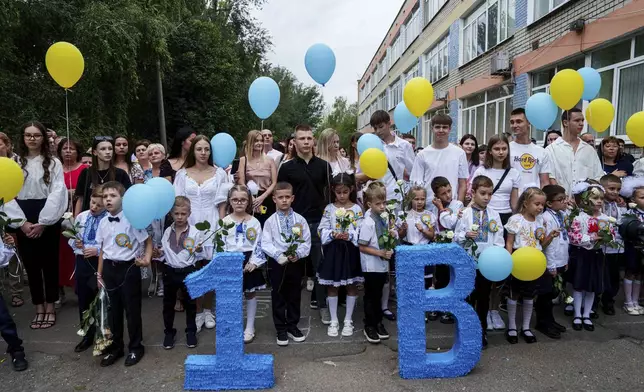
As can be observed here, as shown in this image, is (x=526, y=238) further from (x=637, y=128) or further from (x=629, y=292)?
(x=637, y=128)

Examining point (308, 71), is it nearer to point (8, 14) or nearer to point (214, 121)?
point (8, 14)

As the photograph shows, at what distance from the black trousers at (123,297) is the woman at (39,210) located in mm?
1111

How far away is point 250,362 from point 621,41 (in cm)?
751

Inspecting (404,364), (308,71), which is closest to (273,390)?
(404,364)

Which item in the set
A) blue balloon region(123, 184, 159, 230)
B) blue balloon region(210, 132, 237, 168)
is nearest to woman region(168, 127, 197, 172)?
blue balloon region(210, 132, 237, 168)

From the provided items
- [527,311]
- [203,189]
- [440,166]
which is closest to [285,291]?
[203,189]

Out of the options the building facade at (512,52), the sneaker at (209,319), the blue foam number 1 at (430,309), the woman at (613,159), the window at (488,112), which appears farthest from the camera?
the window at (488,112)

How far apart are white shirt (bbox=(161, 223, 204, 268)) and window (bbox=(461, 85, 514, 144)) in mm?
8975

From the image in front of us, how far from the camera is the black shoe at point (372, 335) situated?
365cm

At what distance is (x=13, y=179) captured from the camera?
10.9 feet

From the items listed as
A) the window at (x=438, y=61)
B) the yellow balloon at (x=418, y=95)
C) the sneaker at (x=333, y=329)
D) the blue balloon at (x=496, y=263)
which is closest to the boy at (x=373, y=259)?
the sneaker at (x=333, y=329)

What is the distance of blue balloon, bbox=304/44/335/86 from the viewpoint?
458 cm

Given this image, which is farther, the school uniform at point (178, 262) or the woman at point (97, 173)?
the woman at point (97, 173)

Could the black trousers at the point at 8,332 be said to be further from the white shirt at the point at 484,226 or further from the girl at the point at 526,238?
the girl at the point at 526,238
